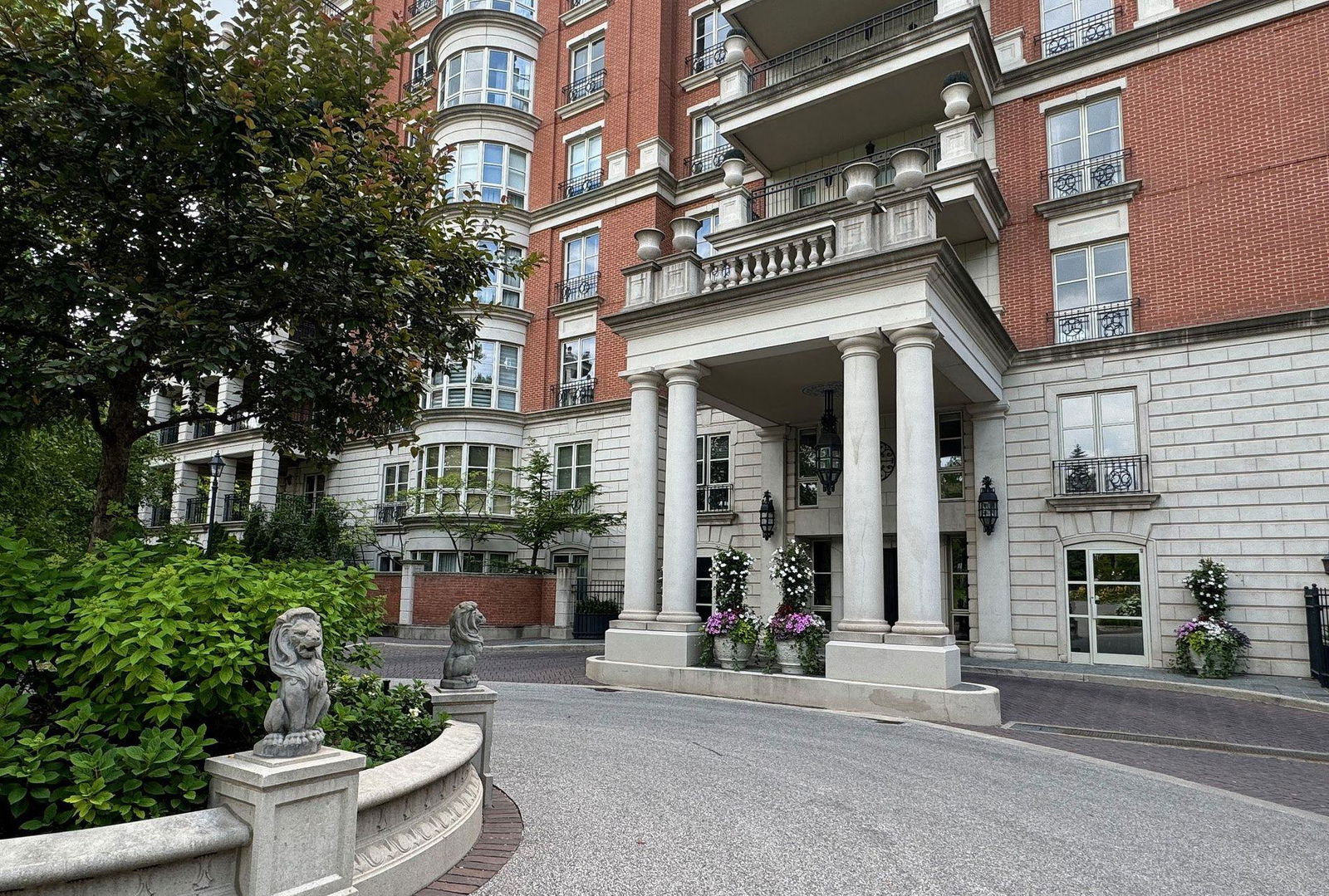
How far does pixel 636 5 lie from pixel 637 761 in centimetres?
2710

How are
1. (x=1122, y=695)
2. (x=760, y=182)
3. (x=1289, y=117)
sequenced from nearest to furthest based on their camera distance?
(x=1122, y=695), (x=1289, y=117), (x=760, y=182)

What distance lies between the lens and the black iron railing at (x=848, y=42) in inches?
786

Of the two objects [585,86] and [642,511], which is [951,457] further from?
[585,86]

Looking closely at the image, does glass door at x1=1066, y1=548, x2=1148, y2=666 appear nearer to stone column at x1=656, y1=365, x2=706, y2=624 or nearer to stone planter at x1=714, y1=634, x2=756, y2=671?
stone planter at x1=714, y1=634, x2=756, y2=671

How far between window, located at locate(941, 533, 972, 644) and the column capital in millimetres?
7800

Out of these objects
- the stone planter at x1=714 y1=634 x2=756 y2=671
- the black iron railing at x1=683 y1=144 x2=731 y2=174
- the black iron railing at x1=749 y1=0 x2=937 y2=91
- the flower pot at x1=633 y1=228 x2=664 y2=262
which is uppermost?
the black iron railing at x1=749 y1=0 x2=937 y2=91

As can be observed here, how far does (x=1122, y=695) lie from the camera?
13477mm

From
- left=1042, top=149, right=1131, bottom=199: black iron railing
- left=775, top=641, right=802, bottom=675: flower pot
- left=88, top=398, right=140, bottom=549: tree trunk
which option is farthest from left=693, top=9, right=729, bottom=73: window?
left=88, top=398, right=140, bottom=549: tree trunk

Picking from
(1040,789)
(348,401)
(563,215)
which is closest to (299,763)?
(348,401)

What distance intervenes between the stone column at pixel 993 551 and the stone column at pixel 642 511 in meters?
7.65

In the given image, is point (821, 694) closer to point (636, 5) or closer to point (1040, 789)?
point (1040, 789)

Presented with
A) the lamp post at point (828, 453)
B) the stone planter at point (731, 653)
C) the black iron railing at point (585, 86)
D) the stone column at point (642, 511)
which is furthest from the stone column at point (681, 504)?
the black iron railing at point (585, 86)

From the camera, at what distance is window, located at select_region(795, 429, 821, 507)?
2064cm

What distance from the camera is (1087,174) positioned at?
725 inches
